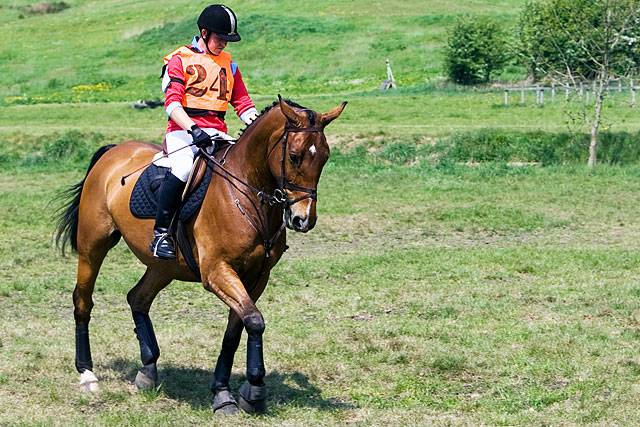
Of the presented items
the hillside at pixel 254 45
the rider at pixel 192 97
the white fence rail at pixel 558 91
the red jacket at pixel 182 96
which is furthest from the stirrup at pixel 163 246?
the hillside at pixel 254 45

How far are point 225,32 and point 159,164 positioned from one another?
3.94 ft

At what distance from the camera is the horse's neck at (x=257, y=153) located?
726 cm

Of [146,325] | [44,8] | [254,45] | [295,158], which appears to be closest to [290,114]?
[295,158]

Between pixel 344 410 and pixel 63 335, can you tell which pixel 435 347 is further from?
pixel 63 335

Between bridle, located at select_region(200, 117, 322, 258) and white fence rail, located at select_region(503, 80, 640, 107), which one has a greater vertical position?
bridle, located at select_region(200, 117, 322, 258)

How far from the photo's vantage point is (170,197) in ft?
24.8

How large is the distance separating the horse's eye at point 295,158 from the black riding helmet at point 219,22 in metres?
1.35

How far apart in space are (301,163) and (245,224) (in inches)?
27.6

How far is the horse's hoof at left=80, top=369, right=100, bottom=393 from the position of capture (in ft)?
26.2

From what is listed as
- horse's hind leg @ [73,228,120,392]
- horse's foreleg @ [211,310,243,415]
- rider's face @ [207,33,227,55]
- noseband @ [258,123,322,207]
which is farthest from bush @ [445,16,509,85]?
noseband @ [258,123,322,207]

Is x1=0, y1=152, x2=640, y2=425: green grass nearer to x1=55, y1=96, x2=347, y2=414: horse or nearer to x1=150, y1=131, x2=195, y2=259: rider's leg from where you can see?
x1=55, y1=96, x2=347, y2=414: horse

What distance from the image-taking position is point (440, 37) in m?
58.3

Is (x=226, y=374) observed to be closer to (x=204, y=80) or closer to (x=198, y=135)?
(x=198, y=135)

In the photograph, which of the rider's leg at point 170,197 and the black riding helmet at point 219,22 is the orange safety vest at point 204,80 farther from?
the rider's leg at point 170,197
